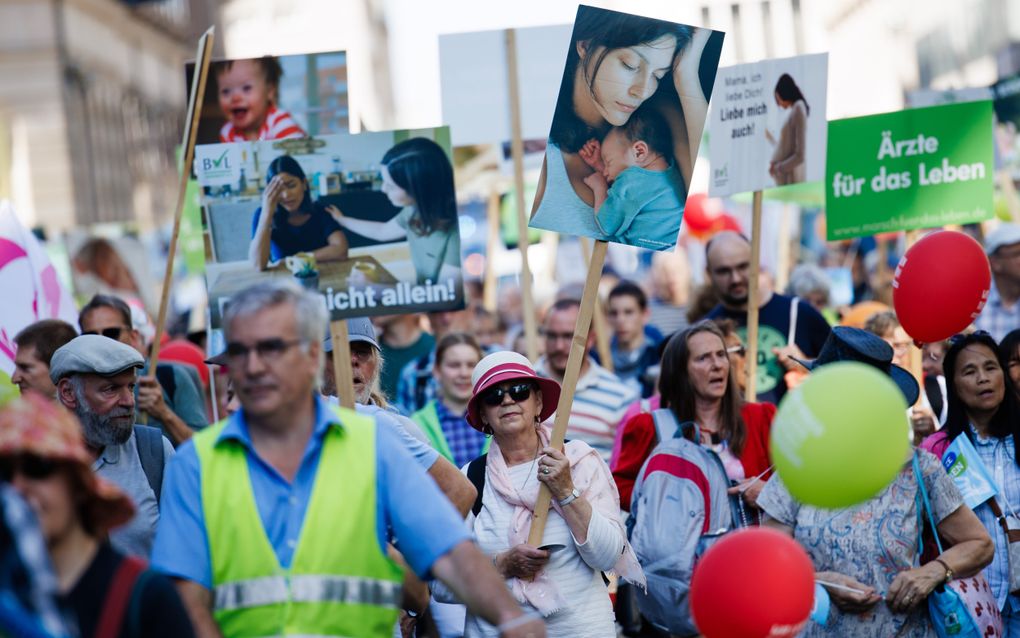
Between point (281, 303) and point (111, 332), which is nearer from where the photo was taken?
point (281, 303)

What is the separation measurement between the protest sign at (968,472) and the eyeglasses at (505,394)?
1.71 m

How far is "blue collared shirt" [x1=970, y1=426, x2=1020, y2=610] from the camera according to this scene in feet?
19.4

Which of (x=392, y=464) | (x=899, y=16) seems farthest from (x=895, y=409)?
(x=899, y=16)

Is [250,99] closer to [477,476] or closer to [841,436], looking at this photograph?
[477,476]

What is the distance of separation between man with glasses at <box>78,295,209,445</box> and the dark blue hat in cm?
316

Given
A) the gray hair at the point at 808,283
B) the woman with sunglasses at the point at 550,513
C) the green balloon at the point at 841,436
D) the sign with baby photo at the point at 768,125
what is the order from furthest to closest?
1. the gray hair at the point at 808,283
2. the sign with baby photo at the point at 768,125
3. the woman with sunglasses at the point at 550,513
4. the green balloon at the point at 841,436

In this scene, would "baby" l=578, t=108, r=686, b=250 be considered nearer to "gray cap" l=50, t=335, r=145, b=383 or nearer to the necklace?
the necklace

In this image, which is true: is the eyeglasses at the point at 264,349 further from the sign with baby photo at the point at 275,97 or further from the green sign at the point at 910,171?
the green sign at the point at 910,171

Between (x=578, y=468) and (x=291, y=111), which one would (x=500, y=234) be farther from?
(x=578, y=468)

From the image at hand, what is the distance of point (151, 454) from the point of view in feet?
18.0

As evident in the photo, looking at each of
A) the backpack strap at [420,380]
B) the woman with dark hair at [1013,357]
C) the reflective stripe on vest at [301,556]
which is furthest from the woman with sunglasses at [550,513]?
the backpack strap at [420,380]

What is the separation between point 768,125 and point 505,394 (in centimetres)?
297

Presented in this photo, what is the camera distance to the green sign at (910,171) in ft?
27.4

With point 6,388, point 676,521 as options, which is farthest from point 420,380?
point 676,521
